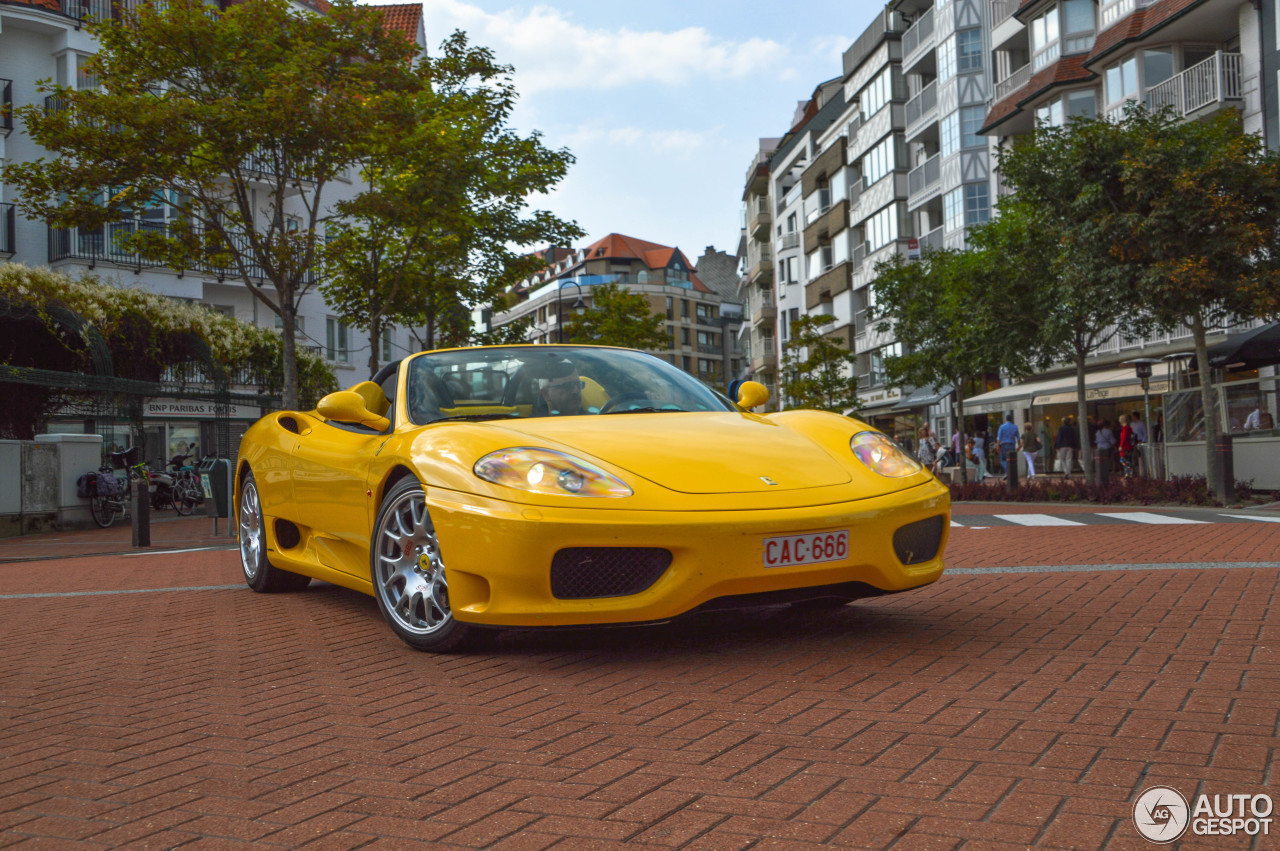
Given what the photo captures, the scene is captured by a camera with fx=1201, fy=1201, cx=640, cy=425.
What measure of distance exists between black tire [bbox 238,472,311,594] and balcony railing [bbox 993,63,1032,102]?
115 ft

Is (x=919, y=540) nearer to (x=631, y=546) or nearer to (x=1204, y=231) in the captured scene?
(x=631, y=546)

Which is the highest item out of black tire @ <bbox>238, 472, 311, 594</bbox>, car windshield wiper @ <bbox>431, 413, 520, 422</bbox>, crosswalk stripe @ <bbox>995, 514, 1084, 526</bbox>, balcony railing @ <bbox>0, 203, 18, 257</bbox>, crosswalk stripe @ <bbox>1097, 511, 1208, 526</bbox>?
balcony railing @ <bbox>0, 203, 18, 257</bbox>

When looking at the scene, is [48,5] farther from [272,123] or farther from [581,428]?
[581,428]

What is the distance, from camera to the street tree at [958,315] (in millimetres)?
26438

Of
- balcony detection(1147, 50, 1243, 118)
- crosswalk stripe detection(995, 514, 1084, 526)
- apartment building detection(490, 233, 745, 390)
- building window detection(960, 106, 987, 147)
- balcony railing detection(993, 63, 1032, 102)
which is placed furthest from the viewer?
apartment building detection(490, 233, 745, 390)

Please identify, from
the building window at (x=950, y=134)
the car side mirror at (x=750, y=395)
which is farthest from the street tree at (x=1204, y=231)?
the building window at (x=950, y=134)

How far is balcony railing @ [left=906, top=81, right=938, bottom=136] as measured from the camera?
47.7 meters

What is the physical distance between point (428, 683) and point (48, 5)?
37584mm

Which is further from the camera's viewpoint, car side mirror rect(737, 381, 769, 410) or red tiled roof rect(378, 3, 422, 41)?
red tiled roof rect(378, 3, 422, 41)

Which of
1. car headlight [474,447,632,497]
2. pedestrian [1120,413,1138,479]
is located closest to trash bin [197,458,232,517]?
car headlight [474,447,632,497]

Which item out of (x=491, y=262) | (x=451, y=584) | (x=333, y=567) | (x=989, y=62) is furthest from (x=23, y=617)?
(x=989, y=62)

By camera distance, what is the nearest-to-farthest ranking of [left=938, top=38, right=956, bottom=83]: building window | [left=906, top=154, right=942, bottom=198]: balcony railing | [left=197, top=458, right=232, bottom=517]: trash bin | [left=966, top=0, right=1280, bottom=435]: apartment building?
[left=197, top=458, right=232, bottom=517]: trash bin < [left=966, top=0, right=1280, bottom=435]: apartment building < [left=938, top=38, right=956, bottom=83]: building window < [left=906, top=154, right=942, bottom=198]: balcony railing

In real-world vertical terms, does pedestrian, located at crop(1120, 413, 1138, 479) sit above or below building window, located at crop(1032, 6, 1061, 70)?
below

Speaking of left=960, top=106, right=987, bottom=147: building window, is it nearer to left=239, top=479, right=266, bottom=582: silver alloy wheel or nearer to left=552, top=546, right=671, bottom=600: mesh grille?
left=239, top=479, right=266, bottom=582: silver alloy wheel
